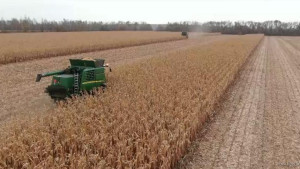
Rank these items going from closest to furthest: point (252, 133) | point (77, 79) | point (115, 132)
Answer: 1. point (115, 132)
2. point (252, 133)
3. point (77, 79)

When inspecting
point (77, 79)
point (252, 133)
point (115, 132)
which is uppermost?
point (77, 79)

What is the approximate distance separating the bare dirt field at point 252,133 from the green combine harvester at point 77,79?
12.6 feet

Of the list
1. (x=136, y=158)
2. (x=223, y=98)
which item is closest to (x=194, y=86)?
(x=223, y=98)

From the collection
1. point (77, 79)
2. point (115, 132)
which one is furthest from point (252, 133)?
point (77, 79)

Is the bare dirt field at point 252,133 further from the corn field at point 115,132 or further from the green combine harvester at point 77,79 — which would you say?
the green combine harvester at point 77,79

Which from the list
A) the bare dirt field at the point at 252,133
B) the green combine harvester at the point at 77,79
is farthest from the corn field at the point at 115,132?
the green combine harvester at the point at 77,79

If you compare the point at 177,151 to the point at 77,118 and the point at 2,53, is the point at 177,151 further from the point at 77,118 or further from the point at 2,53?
the point at 2,53

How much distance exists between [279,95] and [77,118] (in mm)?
8521

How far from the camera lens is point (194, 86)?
8.79m

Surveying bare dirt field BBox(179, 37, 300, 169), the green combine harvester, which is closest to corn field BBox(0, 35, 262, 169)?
bare dirt field BBox(179, 37, 300, 169)

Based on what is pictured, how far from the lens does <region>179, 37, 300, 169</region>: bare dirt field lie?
5328mm

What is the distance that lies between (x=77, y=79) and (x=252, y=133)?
5.21 metres

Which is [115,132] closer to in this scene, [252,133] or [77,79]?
[77,79]

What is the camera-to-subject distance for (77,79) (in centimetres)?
781
